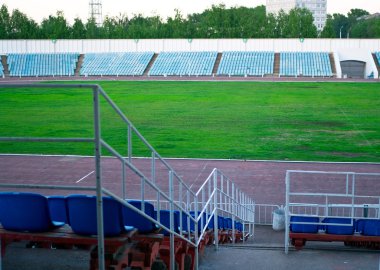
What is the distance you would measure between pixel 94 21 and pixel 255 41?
128 ft

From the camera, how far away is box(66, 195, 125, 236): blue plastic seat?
17.2 feet

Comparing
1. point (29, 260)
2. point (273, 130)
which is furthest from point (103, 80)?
point (29, 260)

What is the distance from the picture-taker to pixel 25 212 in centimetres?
535

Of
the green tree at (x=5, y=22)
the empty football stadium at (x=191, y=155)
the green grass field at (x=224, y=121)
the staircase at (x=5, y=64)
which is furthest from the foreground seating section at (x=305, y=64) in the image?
the green tree at (x=5, y=22)

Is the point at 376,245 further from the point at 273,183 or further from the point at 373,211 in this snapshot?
the point at 273,183

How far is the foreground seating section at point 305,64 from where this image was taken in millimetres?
65312

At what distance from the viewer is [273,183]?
776 inches

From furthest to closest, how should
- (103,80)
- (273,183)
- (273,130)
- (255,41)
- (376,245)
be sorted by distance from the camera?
(255,41) → (103,80) → (273,130) → (273,183) → (376,245)

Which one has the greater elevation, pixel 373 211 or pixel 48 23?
pixel 48 23

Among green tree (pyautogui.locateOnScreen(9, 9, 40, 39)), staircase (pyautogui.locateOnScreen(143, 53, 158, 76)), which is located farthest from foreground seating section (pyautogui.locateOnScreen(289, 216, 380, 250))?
green tree (pyautogui.locateOnScreen(9, 9, 40, 39))

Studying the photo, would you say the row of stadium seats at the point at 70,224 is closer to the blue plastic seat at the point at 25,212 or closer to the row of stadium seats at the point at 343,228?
the blue plastic seat at the point at 25,212

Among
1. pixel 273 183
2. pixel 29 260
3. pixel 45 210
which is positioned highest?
pixel 45 210

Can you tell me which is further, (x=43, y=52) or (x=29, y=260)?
(x=43, y=52)

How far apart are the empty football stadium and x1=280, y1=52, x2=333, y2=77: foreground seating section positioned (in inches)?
9.1
